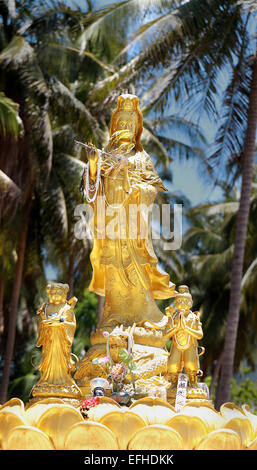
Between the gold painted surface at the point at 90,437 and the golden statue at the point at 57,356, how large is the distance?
1.85 metres

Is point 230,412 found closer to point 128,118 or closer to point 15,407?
point 15,407

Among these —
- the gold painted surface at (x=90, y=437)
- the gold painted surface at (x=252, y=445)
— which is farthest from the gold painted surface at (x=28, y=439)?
the gold painted surface at (x=252, y=445)

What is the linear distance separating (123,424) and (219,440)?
3.17 ft

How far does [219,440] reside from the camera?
25.4 ft

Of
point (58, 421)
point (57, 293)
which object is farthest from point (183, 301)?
point (58, 421)

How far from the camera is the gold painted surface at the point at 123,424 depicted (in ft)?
25.5

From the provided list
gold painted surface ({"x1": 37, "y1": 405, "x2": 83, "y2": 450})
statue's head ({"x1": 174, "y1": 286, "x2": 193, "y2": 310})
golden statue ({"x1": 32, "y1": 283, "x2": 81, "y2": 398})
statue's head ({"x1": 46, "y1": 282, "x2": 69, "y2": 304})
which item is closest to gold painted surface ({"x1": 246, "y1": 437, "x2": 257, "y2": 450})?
gold painted surface ({"x1": 37, "y1": 405, "x2": 83, "y2": 450})

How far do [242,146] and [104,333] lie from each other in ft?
25.8

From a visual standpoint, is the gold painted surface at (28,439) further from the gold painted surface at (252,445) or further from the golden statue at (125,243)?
the golden statue at (125,243)

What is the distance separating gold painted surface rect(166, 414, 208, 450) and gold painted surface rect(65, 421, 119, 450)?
2.16ft

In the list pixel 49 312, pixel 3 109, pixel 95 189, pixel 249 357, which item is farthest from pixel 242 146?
pixel 249 357

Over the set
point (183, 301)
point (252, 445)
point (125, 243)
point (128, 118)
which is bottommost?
point (252, 445)

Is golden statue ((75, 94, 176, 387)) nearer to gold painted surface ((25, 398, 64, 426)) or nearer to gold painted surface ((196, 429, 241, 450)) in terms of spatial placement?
gold painted surface ((25, 398, 64, 426))

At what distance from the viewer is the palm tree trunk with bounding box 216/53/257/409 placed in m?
14.9
